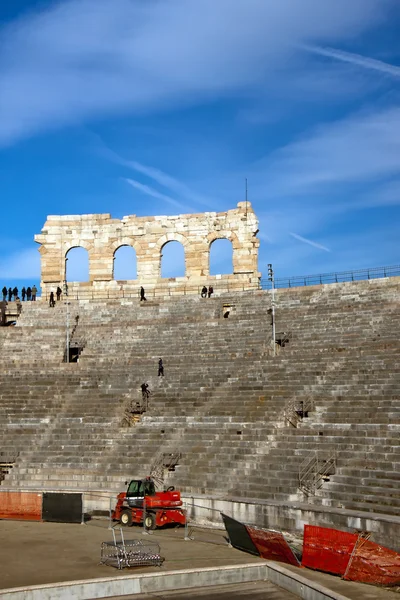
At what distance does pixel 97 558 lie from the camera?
16719 mm

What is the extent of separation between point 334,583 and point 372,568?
80 cm

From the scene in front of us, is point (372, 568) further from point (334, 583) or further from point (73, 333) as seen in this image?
point (73, 333)

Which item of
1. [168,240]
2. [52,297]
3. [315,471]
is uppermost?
[168,240]

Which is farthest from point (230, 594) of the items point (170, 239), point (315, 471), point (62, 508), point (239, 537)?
point (170, 239)

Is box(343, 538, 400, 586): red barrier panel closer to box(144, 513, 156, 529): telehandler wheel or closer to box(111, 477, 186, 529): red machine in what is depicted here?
box(111, 477, 186, 529): red machine

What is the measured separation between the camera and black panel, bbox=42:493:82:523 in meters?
21.5

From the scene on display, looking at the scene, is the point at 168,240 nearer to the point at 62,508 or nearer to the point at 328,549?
the point at 62,508

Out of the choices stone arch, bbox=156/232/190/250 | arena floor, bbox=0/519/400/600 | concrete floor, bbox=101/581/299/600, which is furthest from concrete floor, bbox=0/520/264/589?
stone arch, bbox=156/232/190/250

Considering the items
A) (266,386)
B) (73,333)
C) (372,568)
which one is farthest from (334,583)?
(73,333)

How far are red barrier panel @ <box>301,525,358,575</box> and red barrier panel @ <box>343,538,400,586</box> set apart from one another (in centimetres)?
16

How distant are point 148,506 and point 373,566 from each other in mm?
7701

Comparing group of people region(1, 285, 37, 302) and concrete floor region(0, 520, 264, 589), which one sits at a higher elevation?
group of people region(1, 285, 37, 302)

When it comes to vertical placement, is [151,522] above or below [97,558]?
above

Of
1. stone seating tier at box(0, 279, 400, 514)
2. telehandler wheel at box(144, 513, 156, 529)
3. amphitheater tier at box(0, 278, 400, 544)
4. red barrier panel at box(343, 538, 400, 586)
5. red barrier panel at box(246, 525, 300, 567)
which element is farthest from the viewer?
stone seating tier at box(0, 279, 400, 514)
